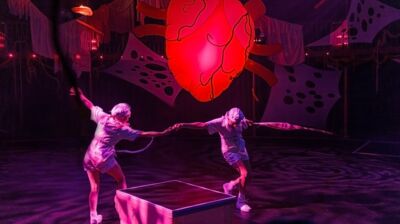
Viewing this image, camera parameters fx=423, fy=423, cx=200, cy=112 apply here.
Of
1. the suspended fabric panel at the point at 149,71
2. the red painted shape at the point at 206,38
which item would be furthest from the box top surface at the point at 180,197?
the suspended fabric panel at the point at 149,71

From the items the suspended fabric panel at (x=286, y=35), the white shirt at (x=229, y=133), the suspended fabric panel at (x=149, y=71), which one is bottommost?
the white shirt at (x=229, y=133)

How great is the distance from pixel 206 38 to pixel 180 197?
22.7 ft

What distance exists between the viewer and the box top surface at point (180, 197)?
488cm

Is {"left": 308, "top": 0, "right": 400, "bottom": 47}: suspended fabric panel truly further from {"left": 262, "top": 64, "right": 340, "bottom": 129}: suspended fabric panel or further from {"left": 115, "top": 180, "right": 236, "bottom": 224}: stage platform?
{"left": 115, "top": 180, "right": 236, "bottom": 224}: stage platform

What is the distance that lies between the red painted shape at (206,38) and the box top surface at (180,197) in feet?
20.4

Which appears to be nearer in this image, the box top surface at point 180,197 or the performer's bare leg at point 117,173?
the box top surface at point 180,197

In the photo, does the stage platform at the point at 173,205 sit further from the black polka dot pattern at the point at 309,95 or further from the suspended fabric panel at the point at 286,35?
the black polka dot pattern at the point at 309,95

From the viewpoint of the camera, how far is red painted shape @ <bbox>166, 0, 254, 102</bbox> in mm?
11219

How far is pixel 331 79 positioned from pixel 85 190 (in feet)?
27.4

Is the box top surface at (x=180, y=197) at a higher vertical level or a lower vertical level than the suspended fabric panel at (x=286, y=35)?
lower

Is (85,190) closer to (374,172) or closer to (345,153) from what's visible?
(374,172)

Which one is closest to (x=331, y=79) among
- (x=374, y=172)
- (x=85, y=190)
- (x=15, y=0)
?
(x=374, y=172)

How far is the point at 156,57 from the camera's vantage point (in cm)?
1198

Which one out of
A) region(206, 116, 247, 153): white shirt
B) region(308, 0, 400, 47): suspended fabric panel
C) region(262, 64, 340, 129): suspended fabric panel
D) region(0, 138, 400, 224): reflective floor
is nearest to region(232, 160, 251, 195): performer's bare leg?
region(206, 116, 247, 153): white shirt
